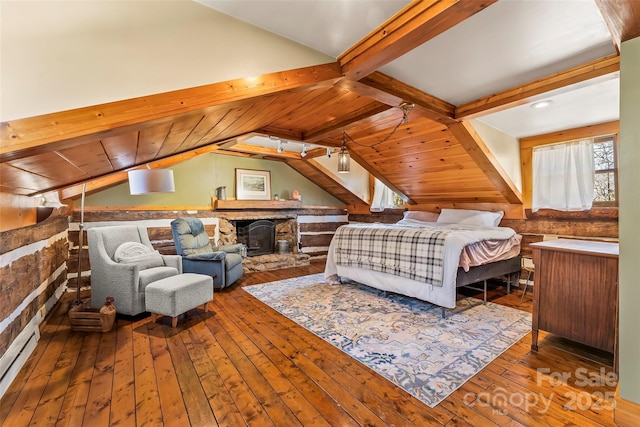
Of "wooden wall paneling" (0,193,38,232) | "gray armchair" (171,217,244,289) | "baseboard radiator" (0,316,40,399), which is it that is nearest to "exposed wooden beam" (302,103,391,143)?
"gray armchair" (171,217,244,289)

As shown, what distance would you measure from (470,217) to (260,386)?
3840 millimetres

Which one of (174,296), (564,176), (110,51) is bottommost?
(174,296)

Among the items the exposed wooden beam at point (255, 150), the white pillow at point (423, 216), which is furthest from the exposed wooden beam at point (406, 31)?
the white pillow at point (423, 216)

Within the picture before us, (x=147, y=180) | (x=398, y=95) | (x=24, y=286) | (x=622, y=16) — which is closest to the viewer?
(x=622, y=16)

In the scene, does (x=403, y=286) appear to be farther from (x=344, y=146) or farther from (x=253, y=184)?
(x=253, y=184)

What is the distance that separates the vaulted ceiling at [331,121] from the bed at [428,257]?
2.97 feet

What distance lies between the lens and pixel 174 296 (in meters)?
2.71

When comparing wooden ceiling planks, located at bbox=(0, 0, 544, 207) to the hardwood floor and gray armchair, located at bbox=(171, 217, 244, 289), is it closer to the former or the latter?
gray armchair, located at bbox=(171, 217, 244, 289)

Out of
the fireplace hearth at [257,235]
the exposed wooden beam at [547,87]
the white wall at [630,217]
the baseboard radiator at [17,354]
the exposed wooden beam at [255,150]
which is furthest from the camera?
the fireplace hearth at [257,235]

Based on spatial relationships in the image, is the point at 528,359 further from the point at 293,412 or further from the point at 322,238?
the point at 322,238

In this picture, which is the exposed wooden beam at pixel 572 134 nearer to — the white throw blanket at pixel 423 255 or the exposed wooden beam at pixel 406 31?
the white throw blanket at pixel 423 255

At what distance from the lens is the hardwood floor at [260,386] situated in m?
1.59

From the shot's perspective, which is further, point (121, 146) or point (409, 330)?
point (409, 330)

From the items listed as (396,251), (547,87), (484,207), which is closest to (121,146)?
(396,251)
